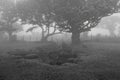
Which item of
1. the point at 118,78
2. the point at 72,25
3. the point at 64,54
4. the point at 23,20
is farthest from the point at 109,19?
the point at 118,78

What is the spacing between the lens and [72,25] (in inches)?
1410

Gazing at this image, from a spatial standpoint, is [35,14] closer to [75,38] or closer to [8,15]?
[8,15]

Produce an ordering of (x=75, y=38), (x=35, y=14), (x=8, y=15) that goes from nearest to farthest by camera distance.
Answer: (x=75, y=38), (x=35, y=14), (x=8, y=15)

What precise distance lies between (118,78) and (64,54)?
32.8ft

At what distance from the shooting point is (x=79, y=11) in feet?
107

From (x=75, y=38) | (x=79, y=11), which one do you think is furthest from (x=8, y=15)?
(x=79, y=11)

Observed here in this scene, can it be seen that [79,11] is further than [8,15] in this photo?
No

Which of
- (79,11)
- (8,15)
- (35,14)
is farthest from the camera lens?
(8,15)

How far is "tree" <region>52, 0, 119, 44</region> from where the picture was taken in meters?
32.6

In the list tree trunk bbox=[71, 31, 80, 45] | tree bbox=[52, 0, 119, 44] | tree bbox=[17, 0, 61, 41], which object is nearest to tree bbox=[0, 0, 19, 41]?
tree bbox=[17, 0, 61, 41]

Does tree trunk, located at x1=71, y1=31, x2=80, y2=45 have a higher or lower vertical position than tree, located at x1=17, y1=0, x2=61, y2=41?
lower

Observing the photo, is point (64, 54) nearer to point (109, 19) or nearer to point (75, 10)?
point (75, 10)

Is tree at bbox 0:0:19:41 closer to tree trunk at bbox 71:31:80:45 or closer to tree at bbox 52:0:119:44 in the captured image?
tree at bbox 52:0:119:44

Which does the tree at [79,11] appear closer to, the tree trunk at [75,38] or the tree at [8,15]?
the tree trunk at [75,38]
